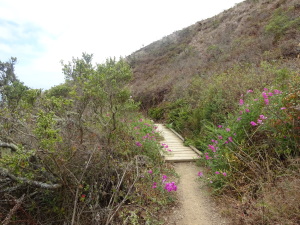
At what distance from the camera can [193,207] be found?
124 inches

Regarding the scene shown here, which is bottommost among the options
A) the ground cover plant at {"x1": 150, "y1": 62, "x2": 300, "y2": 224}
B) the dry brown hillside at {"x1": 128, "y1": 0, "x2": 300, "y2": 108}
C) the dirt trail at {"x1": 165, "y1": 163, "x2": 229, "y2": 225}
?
the dirt trail at {"x1": 165, "y1": 163, "x2": 229, "y2": 225}

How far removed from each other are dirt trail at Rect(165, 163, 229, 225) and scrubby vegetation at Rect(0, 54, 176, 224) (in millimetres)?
235

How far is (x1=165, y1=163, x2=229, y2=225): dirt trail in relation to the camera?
9.34 feet

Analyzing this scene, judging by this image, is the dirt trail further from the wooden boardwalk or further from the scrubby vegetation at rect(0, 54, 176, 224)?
the wooden boardwalk

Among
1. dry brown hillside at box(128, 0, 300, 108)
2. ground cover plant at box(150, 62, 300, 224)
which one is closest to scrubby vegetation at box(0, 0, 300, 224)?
ground cover plant at box(150, 62, 300, 224)

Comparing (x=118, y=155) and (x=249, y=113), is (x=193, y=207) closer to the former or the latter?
(x=118, y=155)

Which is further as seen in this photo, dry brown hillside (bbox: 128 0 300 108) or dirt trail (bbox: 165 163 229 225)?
dry brown hillside (bbox: 128 0 300 108)

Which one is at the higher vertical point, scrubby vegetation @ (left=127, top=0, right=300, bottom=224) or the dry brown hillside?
the dry brown hillside

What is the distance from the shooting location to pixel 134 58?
24.1 meters

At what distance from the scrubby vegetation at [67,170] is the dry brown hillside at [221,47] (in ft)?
21.5

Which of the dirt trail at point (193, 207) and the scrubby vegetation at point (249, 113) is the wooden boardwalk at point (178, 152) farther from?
the dirt trail at point (193, 207)

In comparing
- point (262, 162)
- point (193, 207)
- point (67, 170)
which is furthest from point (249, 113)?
point (67, 170)

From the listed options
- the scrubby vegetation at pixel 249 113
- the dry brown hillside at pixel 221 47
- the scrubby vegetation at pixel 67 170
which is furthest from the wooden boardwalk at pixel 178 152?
the dry brown hillside at pixel 221 47

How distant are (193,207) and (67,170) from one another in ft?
6.88
